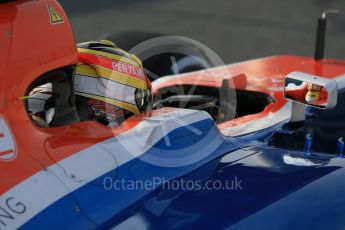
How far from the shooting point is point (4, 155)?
71.7 inches

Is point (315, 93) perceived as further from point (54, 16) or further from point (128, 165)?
point (54, 16)

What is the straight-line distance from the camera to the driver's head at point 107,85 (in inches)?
84.2

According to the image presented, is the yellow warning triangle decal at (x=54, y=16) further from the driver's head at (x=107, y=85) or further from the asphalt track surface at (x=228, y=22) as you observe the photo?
the asphalt track surface at (x=228, y=22)

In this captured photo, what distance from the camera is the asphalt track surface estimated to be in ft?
22.7

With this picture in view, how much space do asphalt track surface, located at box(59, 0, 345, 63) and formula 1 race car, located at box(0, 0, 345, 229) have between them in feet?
14.4

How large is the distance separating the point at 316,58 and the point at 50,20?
2.21m

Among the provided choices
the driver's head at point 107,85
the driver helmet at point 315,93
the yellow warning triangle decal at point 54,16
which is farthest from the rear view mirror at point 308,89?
the yellow warning triangle decal at point 54,16

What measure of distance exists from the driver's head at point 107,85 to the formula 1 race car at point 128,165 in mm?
54

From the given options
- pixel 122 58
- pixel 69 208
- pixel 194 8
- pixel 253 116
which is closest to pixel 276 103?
pixel 253 116

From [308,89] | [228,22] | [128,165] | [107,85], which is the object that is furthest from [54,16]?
[228,22]

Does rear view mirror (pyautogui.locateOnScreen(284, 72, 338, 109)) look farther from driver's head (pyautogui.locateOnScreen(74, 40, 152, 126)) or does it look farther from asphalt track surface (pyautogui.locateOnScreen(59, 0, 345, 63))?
asphalt track surface (pyautogui.locateOnScreen(59, 0, 345, 63))

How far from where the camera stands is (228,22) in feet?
26.0

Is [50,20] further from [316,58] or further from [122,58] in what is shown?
[316,58]

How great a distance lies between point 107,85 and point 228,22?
597 centimetres
